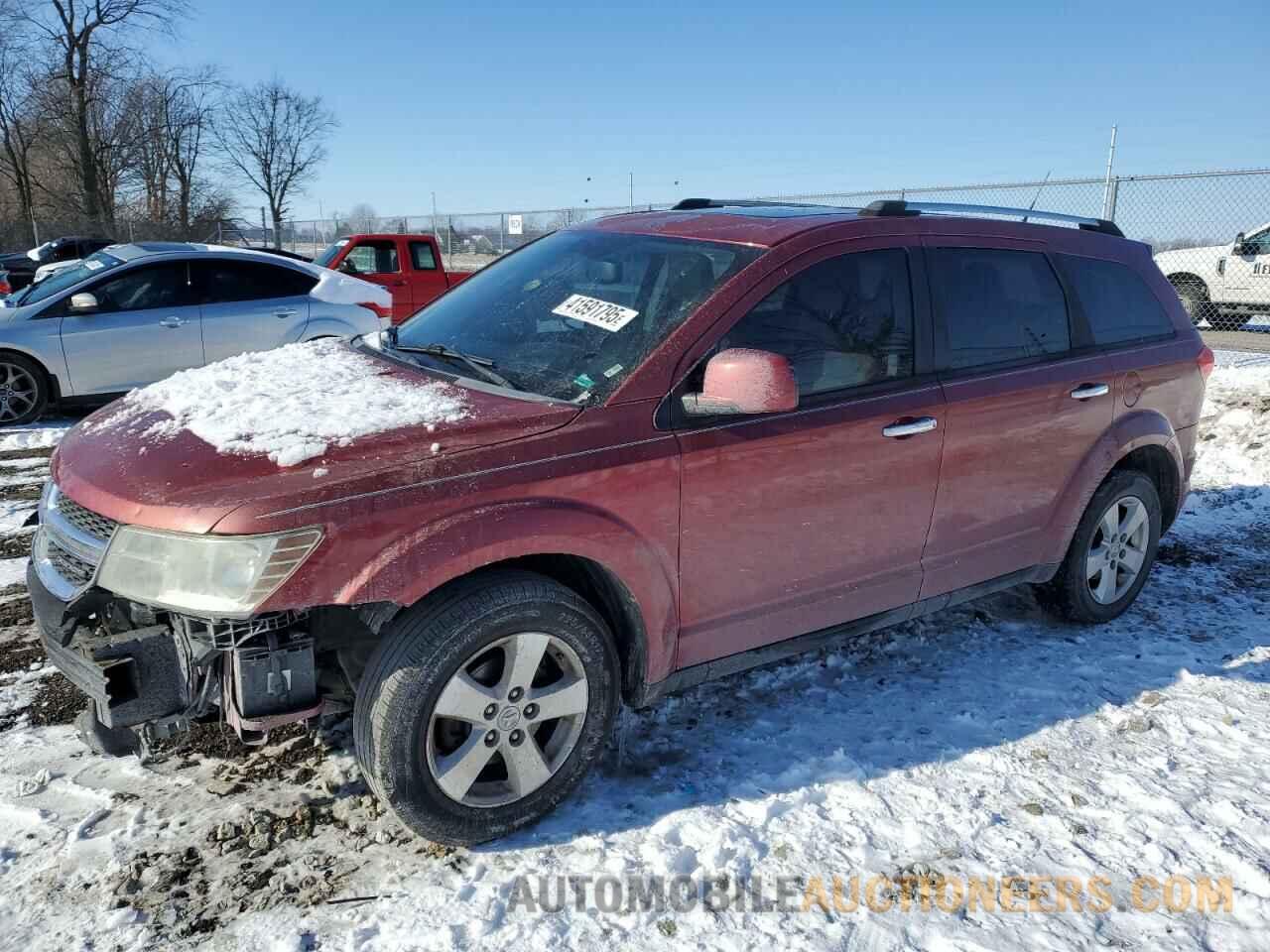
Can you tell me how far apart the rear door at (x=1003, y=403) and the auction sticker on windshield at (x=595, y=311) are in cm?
125

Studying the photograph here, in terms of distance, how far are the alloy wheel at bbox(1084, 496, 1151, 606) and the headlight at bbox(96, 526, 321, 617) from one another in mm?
3561

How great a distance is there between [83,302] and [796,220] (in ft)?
23.3

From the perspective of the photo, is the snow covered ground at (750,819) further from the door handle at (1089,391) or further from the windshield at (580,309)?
the windshield at (580,309)

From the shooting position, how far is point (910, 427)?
3.35 metres

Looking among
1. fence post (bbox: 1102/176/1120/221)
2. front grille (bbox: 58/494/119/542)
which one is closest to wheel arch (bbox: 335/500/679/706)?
front grille (bbox: 58/494/119/542)

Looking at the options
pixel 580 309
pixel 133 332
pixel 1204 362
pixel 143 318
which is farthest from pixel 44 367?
pixel 1204 362

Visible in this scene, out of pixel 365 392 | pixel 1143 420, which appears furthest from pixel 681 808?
pixel 1143 420

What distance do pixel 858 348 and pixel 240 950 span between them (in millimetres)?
2653

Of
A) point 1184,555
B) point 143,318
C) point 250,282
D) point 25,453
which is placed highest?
point 250,282

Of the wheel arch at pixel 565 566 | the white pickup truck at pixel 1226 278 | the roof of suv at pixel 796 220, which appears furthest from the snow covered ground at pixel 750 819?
the white pickup truck at pixel 1226 278

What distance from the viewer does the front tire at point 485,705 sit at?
2508mm

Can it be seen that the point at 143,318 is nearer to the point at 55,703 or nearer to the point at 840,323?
the point at 55,703

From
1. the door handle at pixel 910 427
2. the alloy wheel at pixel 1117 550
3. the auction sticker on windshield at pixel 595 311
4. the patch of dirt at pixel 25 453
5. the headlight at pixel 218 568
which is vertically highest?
the auction sticker on windshield at pixel 595 311

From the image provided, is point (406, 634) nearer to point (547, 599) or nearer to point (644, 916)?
point (547, 599)
